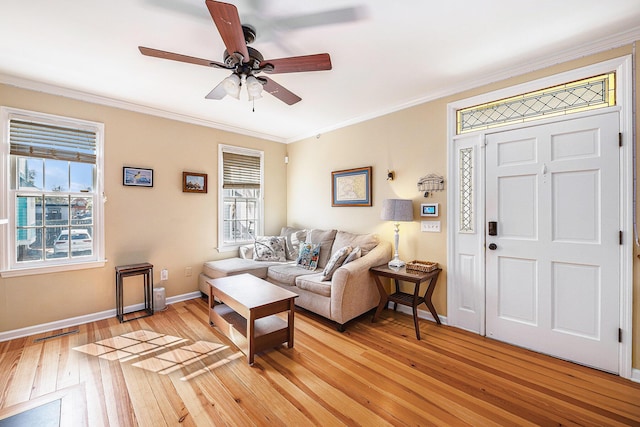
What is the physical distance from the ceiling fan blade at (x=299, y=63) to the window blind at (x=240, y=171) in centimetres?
256

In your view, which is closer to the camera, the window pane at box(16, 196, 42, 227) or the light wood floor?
the light wood floor

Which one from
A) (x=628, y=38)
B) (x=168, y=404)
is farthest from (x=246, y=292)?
(x=628, y=38)

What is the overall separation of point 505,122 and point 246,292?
3085mm

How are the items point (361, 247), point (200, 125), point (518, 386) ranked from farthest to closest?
point (200, 125) → point (361, 247) → point (518, 386)

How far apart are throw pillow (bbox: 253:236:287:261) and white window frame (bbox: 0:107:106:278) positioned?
188cm

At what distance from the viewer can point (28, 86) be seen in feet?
9.16

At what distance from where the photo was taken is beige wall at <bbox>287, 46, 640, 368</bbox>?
302cm

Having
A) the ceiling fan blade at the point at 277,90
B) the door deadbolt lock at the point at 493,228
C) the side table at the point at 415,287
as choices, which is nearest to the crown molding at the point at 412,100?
the door deadbolt lock at the point at 493,228

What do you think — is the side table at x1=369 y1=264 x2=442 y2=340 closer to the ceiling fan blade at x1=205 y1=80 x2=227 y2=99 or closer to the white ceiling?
the white ceiling

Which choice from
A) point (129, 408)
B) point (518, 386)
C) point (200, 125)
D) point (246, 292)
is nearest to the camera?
point (129, 408)

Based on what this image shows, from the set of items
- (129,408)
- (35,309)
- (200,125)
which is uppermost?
(200,125)

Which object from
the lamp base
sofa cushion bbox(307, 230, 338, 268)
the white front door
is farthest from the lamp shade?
sofa cushion bbox(307, 230, 338, 268)

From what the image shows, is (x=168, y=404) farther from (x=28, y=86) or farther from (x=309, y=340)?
(x=28, y=86)

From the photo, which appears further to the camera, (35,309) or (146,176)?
(146,176)
